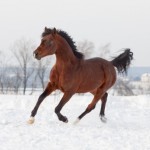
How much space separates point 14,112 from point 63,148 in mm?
4326

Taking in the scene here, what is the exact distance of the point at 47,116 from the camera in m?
8.95

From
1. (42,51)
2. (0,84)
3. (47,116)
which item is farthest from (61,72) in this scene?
(0,84)

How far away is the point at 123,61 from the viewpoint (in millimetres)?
9469

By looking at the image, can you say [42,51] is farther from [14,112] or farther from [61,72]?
[14,112]

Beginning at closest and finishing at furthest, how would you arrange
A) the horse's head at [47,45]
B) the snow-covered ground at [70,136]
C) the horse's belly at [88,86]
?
the snow-covered ground at [70,136] < the horse's head at [47,45] < the horse's belly at [88,86]

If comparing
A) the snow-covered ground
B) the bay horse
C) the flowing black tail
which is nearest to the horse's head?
the bay horse

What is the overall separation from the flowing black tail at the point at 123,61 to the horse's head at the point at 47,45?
7.23 ft

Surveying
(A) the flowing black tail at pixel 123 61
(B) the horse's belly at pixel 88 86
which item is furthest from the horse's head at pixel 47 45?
(A) the flowing black tail at pixel 123 61

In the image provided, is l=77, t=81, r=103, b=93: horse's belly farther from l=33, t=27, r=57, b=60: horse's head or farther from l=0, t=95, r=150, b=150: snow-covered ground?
l=33, t=27, r=57, b=60: horse's head

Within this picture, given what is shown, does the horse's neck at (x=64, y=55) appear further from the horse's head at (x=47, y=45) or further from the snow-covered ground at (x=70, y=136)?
the snow-covered ground at (x=70, y=136)

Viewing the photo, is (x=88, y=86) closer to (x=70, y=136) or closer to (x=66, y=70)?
(x=66, y=70)

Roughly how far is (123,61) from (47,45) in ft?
8.59

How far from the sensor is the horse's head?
7325 millimetres

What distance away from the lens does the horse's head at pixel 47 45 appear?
7.32m
